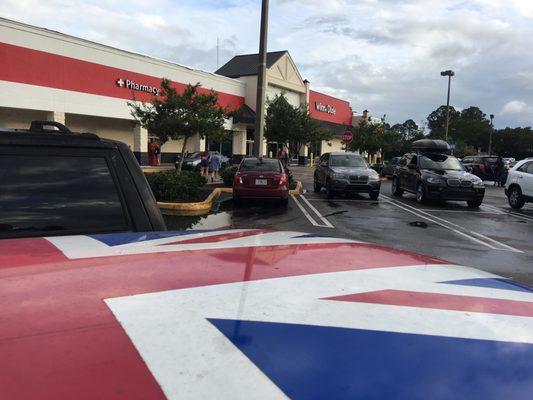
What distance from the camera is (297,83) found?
1746 inches

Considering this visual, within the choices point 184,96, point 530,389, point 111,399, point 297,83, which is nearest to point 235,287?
point 111,399

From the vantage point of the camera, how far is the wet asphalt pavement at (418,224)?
835cm

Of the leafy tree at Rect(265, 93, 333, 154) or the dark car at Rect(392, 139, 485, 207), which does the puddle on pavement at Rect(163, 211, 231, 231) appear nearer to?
the dark car at Rect(392, 139, 485, 207)

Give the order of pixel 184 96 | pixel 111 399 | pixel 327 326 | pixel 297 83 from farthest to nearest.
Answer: pixel 297 83
pixel 184 96
pixel 327 326
pixel 111 399

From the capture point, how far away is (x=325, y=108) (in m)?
48.9

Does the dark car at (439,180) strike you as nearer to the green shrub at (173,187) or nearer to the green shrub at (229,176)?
the green shrub at (229,176)

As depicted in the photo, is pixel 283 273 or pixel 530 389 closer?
pixel 530 389

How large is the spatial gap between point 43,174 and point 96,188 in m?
0.29

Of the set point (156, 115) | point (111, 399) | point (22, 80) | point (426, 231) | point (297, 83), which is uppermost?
point (297, 83)

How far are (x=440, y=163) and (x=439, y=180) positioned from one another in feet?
4.29

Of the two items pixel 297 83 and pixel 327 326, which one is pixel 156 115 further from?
pixel 297 83

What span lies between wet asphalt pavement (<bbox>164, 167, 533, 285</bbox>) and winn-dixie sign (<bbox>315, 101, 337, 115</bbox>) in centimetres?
3210

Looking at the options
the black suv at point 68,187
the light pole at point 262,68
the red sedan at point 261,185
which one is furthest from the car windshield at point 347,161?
the black suv at point 68,187

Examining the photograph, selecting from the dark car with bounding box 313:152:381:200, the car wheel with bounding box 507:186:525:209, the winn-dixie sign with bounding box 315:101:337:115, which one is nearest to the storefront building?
the dark car with bounding box 313:152:381:200
